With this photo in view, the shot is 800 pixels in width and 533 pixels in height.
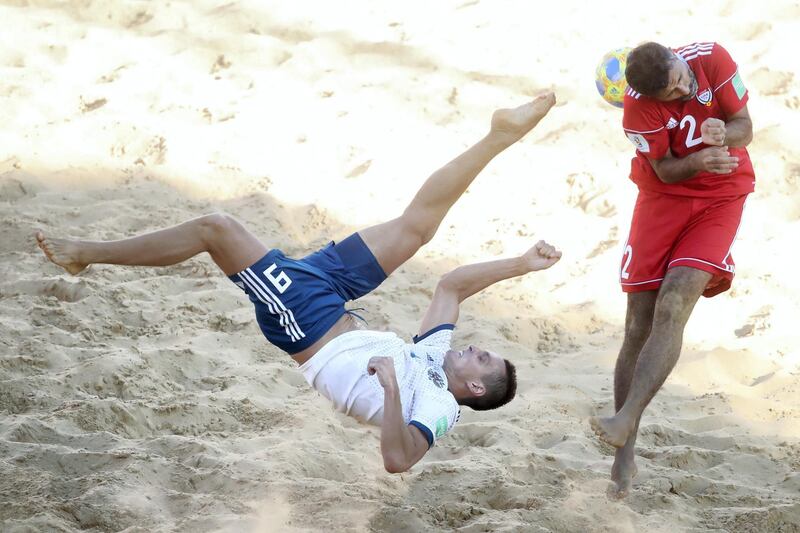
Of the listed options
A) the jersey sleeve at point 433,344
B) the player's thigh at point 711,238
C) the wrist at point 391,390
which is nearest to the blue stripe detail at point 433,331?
the jersey sleeve at point 433,344

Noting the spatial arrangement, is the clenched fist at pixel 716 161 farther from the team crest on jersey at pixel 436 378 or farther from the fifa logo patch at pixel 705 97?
the team crest on jersey at pixel 436 378

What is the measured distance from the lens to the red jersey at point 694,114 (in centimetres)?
434

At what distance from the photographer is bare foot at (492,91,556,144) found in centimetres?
448

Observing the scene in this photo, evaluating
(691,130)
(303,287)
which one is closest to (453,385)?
(303,287)

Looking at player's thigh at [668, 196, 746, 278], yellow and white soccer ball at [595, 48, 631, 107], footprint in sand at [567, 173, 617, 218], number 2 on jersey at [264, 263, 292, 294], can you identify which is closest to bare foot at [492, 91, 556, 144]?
yellow and white soccer ball at [595, 48, 631, 107]

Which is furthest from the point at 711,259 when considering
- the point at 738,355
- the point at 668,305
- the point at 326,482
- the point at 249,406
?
the point at 249,406

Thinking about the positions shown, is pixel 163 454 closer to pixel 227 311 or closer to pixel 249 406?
pixel 249 406

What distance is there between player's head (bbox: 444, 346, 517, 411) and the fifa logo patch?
1364mm

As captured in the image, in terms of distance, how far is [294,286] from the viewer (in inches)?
170

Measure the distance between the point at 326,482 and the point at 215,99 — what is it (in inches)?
158

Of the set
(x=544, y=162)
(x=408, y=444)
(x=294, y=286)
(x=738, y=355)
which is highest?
(x=294, y=286)

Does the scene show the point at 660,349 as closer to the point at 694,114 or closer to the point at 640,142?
the point at 640,142

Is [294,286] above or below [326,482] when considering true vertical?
above

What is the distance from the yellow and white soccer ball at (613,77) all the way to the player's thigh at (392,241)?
44.5 inches
